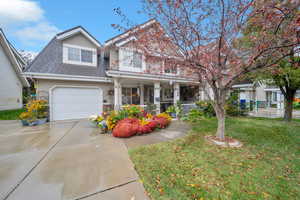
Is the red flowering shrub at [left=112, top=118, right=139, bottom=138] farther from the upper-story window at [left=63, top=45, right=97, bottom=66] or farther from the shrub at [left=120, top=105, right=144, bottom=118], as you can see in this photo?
the upper-story window at [left=63, top=45, right=97, bottom=66]

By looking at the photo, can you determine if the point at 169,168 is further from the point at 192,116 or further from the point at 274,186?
the point at 192,116

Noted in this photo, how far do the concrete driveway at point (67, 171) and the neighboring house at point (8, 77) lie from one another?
32.8 ft

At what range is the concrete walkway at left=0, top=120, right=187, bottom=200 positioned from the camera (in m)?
2.03

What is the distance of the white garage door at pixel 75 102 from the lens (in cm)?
777

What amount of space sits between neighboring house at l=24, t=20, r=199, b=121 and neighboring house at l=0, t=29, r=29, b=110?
14.7 feet

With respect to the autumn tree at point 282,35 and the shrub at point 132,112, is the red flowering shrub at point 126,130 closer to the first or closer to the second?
the shrub at point 132,112

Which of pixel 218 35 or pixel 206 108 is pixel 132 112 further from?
pixel 206 108

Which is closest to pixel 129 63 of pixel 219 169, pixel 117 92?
pixel 117 92

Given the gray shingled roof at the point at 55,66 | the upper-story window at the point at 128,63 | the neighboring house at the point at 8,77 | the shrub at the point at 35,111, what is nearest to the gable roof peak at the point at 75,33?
the gray shingled roof at the point at 55,66

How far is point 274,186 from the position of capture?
2146mm

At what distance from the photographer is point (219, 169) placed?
2.66m

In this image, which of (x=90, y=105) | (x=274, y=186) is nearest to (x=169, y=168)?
(x=274, y=186)

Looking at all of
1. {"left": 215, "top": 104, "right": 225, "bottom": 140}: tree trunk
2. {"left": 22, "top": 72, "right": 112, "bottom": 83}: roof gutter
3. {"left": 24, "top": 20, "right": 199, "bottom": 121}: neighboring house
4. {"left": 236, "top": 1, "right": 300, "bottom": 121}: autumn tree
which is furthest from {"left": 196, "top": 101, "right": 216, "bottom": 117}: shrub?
{"left": 22, "top": 72, "right": 112, "bottom": 83}: roof gutter

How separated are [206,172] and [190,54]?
11.0 ft
